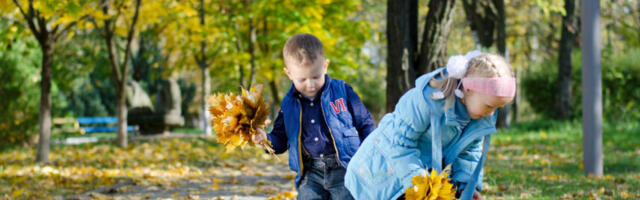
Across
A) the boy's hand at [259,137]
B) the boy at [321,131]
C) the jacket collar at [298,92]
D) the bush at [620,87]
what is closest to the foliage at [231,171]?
the bush at [620,87]

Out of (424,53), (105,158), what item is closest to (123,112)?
(105,158)

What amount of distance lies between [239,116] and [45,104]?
7.54 meters

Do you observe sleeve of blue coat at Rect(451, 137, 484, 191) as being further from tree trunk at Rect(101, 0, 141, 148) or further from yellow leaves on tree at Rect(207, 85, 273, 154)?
tree trunk at Rect(101, 0, 141, 148)

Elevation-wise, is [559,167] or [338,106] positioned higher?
[338,106]

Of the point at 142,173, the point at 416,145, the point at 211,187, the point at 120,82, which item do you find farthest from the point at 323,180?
the point at 120,82

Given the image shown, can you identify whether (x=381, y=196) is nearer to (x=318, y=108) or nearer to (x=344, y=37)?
(x=318, y=108)

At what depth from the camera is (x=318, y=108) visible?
3.36 m

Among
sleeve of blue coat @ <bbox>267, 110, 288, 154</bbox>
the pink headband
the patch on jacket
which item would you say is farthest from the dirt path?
the pink headband

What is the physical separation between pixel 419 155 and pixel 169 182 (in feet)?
16.9

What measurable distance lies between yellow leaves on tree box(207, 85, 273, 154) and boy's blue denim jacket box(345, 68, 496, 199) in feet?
2.37

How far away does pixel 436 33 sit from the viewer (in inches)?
270

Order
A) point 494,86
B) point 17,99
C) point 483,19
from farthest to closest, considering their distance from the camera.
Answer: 1. point 483,19
2. point 17,99
3. point 494,86

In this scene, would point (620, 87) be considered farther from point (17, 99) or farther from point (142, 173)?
point (17, 99)

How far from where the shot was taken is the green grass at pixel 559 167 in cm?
553
